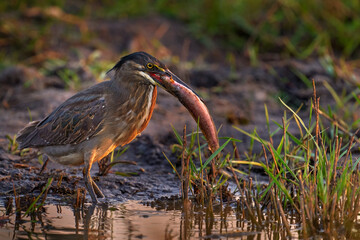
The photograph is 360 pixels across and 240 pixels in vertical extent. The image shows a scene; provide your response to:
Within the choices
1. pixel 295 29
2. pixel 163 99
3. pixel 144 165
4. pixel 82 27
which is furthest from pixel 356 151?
pixel 82 27

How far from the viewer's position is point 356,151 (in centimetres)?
668

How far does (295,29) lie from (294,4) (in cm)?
44

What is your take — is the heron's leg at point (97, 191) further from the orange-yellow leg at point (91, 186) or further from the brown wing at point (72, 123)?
the brown wing at point (72, 123)

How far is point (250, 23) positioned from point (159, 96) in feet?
10.5

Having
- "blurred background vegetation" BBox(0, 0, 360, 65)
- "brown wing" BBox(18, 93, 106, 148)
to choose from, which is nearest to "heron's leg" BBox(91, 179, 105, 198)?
"brown wing" BBox(18, 93, 106, 148)

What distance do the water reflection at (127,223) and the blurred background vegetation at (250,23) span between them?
554 cm

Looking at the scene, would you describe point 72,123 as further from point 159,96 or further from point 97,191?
point 159,96

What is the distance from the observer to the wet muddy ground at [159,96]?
19.9 feet

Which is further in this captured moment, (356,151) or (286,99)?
(286,99)

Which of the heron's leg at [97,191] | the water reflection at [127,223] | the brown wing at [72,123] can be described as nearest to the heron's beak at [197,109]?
the water reflection at [127,223]

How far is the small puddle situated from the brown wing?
2.43 feet

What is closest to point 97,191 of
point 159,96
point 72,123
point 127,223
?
point 72,123

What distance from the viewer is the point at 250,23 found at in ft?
36.8

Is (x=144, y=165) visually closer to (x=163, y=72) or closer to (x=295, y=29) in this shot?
(x=163, y=72)
